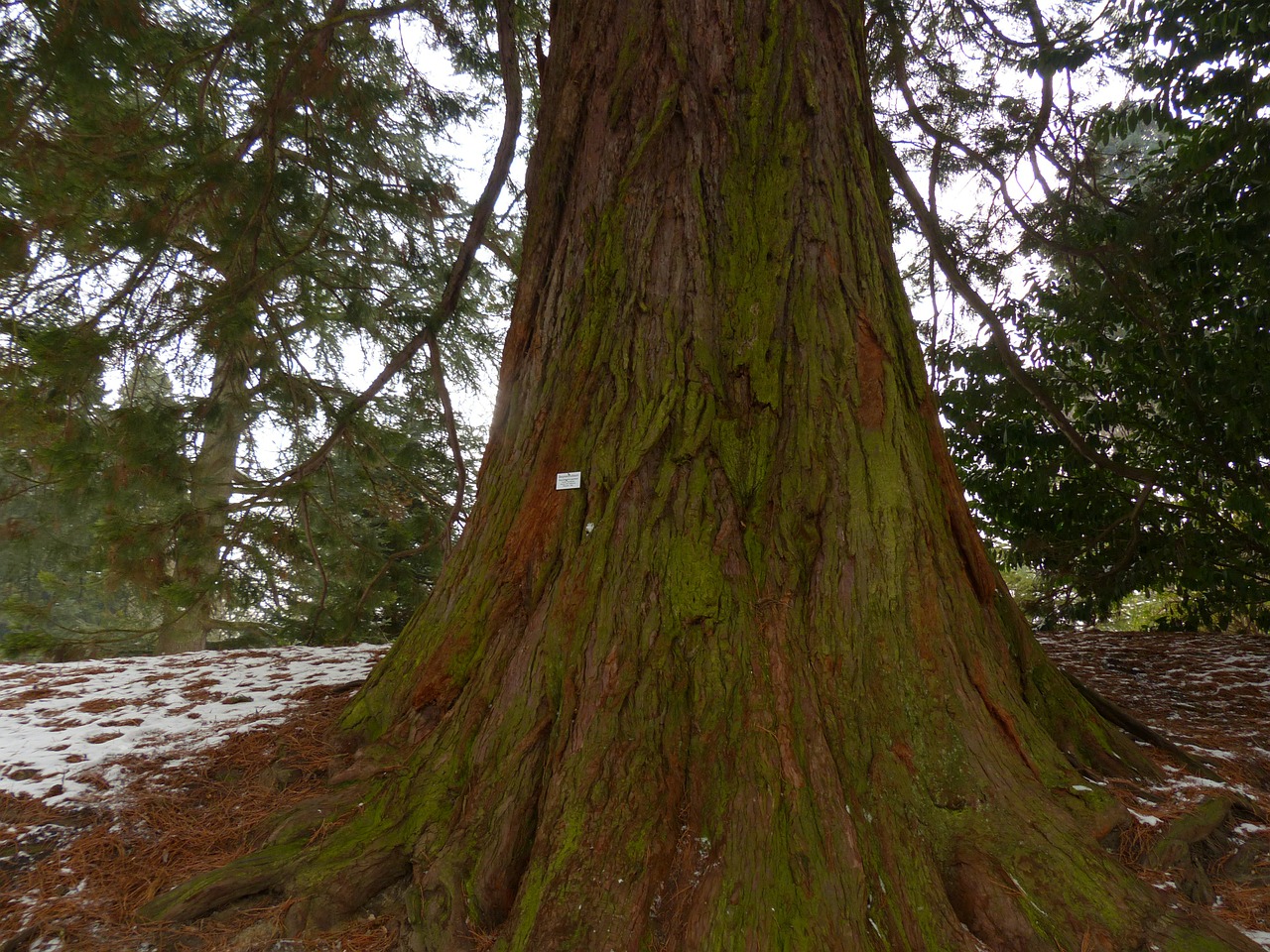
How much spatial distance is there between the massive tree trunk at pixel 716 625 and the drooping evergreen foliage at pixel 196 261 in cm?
229

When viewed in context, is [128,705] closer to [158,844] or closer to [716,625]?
[158,844]

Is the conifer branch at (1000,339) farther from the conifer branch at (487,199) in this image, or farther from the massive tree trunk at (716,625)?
the conifer branch at (487,199)

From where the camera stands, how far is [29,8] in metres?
3.96

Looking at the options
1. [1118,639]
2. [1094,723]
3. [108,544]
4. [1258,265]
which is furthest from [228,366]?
[1118,639]

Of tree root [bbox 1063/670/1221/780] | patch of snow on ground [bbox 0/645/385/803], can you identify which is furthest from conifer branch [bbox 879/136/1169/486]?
patch of snow on ground [bbox 0/645/385/803]

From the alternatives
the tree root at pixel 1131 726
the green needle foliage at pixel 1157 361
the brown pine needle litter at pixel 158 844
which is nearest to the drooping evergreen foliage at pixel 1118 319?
the green needle foliage at pixel 1157 361

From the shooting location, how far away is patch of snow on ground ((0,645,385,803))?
2.90m

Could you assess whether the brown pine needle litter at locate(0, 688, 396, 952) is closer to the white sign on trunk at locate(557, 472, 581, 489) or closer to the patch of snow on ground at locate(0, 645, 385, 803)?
the patch of snow on ground at locate(0, 645, 385, 803)

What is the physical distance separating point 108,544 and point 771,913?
4415mm

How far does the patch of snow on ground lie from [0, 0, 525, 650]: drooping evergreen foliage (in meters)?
0.49

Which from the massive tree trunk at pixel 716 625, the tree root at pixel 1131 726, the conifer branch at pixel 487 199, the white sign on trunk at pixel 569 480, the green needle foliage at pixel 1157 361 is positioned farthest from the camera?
the conifer branch at pixel 487 199

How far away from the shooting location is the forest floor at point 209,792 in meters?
2.02

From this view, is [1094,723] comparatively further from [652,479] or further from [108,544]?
[108,544]

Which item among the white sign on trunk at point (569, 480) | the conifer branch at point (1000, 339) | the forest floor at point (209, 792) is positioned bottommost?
the forest floor at point (209, 792)
